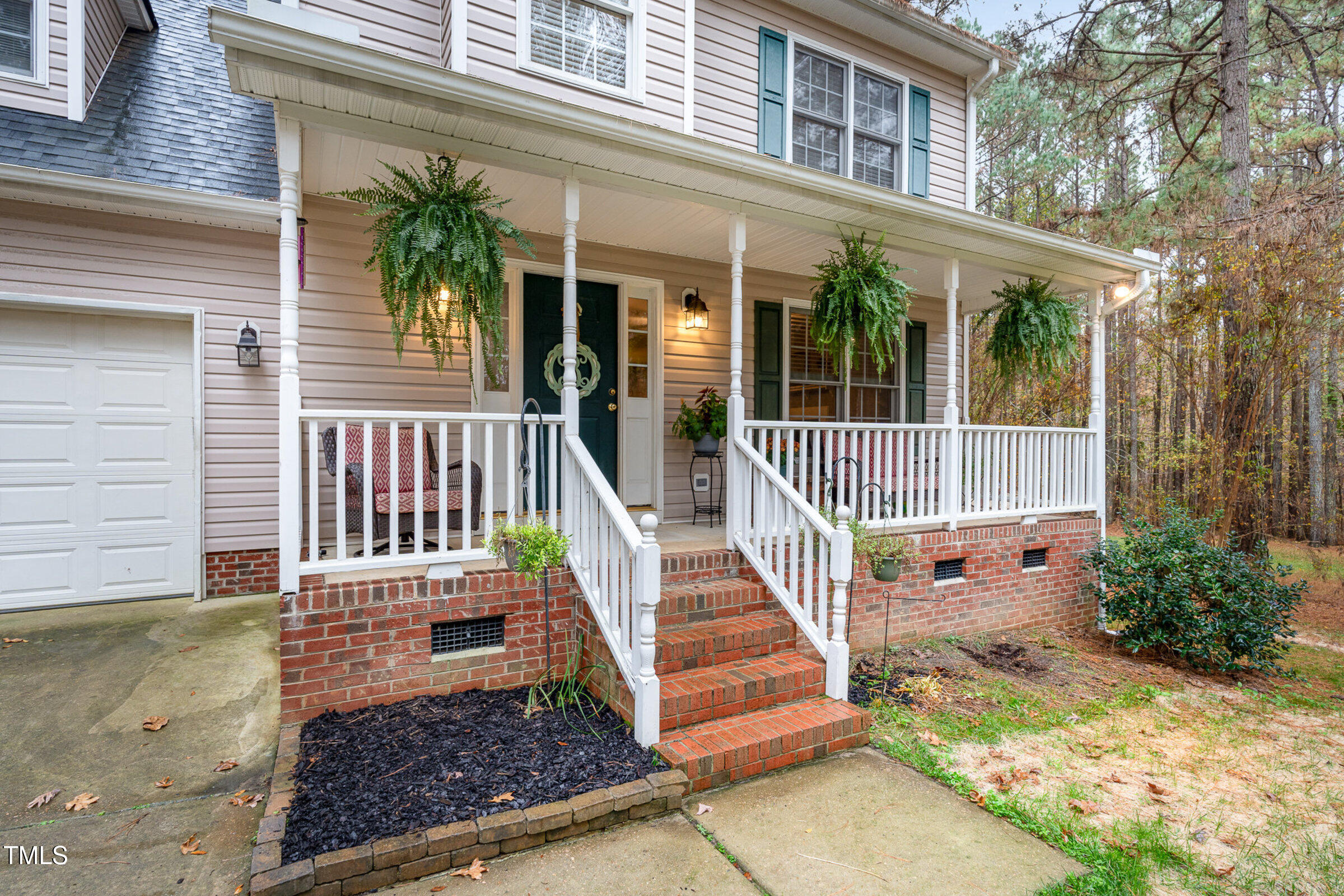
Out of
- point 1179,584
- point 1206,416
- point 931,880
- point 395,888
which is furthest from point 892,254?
point 395,888

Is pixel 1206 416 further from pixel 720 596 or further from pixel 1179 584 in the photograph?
pixel 720 596

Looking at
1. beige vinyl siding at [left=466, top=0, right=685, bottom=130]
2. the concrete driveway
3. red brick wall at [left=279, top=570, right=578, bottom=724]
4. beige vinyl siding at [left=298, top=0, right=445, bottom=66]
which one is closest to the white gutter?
beige vinyl siding at [left=298, top=0, right=445, bottom=66]

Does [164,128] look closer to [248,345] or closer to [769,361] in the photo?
[248,345]

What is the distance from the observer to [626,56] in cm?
554

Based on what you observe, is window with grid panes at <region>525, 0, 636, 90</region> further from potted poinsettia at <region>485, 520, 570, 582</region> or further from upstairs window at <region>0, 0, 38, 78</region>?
potted poinsettia at <region>485, 520, 570, 582</region>

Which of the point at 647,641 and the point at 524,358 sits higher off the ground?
the point at 524,358

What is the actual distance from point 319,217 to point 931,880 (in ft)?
17.3

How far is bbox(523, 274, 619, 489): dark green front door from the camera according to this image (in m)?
5.44

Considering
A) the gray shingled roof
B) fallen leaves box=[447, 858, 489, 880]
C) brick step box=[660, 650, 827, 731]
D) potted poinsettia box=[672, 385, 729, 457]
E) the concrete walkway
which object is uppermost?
the gray shingled roof

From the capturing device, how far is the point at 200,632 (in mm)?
4363

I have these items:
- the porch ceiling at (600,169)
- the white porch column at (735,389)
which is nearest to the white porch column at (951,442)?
the porch ceiling at (600,169)

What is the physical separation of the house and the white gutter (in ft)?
0.09

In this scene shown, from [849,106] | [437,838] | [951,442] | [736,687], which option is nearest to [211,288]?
[437,838]

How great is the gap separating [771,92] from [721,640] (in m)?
5.27
